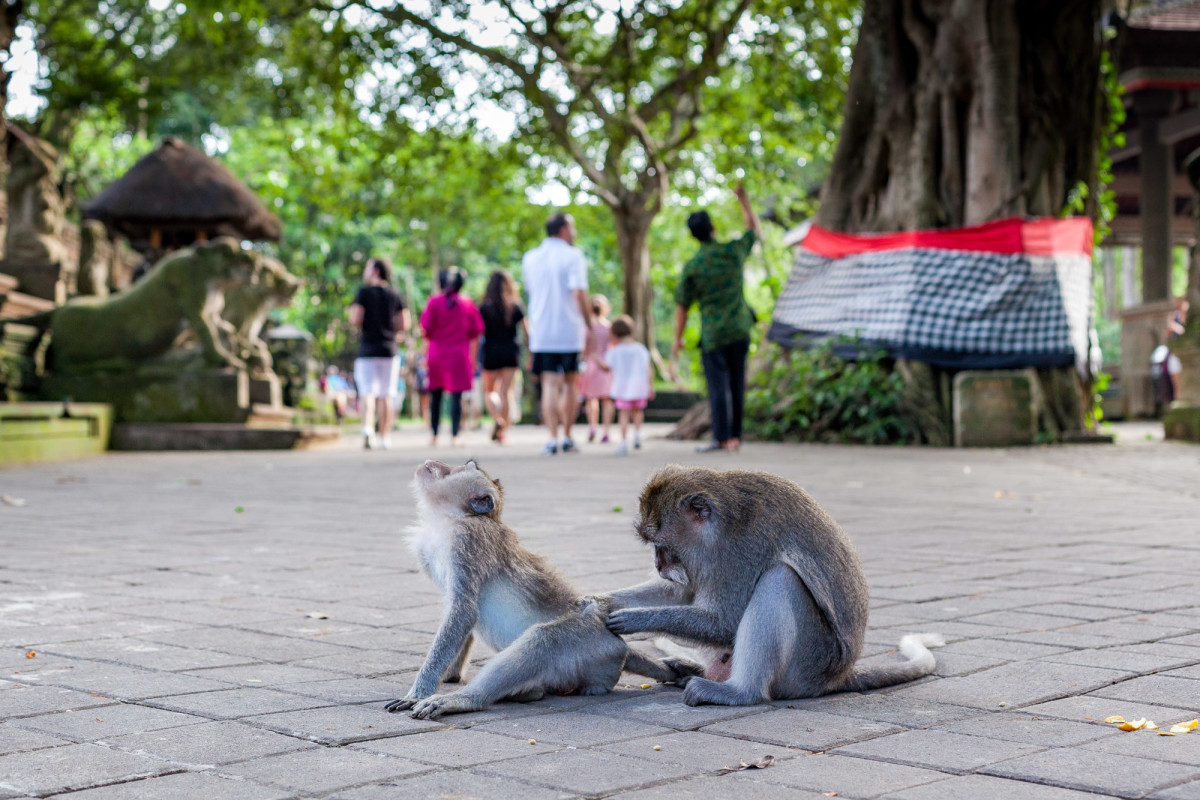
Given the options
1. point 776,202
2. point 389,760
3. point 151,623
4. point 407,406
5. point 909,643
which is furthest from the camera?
point 407,406

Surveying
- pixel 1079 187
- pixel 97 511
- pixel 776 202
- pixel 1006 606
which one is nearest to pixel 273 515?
pixel 97 511

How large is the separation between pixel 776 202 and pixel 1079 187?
18433mm

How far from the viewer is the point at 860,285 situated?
15.1 m

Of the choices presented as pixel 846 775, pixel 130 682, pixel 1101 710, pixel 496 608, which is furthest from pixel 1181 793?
pixel 130 682

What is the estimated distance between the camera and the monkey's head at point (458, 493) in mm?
3508

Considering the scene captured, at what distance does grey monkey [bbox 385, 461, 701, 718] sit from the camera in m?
3.37

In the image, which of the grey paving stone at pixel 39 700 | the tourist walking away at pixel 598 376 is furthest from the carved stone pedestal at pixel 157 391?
the grey paving stone at pixel 39 700

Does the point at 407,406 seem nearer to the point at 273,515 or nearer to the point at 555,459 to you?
the point at 555,459

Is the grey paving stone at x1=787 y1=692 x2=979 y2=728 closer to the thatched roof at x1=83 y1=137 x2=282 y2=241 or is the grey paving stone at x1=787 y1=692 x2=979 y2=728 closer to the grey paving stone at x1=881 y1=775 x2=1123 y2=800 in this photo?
the grey paving stone at x1=881 y1=775 x2=1123 y2=800

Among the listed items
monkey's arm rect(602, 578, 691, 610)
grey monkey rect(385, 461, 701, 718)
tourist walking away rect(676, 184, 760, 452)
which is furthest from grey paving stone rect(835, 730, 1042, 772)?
tourist walking away rect(676, 184, 760, 452)

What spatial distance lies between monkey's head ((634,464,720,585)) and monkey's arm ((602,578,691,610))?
0.06 meters

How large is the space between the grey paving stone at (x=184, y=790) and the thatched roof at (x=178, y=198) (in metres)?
22.1

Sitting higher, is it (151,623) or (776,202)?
(776,202)

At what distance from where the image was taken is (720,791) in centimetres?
253
